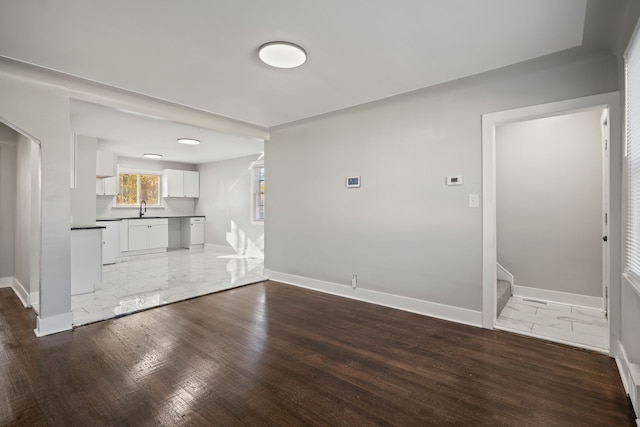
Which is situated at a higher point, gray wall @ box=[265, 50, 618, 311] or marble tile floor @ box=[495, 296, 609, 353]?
gray wall @ box=[265, 50, 618, 311]

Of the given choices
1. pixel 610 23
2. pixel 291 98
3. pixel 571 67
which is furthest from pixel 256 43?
pixel 571 67

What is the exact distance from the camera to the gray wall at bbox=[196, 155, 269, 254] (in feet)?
25.0

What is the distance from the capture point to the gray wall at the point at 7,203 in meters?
4.39

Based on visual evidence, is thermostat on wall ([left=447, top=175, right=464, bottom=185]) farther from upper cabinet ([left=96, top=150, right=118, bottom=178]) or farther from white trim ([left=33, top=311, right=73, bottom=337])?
upper cabinet ([left=96, top=150, right=118, bottom=178])

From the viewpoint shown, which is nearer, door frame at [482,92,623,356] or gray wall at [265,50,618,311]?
door frame at [482,92,623,356]

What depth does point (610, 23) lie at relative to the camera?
202 centimetres

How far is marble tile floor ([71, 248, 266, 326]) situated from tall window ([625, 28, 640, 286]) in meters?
4.27

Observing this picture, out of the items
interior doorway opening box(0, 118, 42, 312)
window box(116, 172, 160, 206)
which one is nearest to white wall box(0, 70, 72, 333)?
interior doorway opening box(0, 118, 42, 312)

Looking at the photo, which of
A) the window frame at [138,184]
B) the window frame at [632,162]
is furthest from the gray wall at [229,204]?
the window frame at [632,162]

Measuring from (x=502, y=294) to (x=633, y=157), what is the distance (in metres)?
2.07

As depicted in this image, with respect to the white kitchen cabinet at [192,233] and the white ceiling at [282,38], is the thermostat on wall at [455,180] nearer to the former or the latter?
the white ceiling at [282,38]

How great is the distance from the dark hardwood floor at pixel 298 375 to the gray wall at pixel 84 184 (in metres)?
2.22

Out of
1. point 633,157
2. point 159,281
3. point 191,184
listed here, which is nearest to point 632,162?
point 633,157

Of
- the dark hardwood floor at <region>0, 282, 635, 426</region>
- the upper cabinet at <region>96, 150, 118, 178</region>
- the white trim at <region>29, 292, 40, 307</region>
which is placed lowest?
the dark hardwood floor at <region>0, 282, 635, 426</region>
